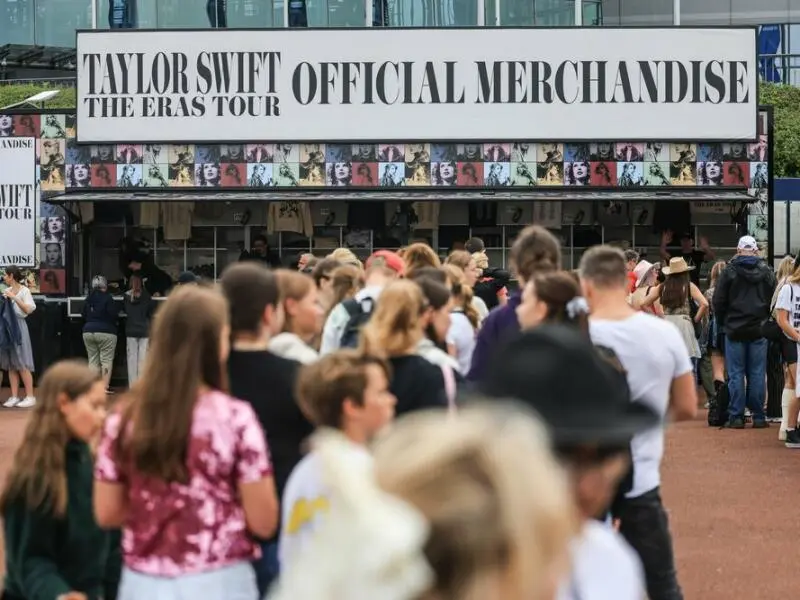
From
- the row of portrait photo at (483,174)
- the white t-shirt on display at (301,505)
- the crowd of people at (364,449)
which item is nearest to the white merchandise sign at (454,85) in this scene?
the row of portrait photo at (483,174)

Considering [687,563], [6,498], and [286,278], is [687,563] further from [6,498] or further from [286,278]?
[6,498]

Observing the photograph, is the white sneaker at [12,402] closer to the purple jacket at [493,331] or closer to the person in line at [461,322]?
the person in line at [461,322]

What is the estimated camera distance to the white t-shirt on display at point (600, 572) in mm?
2414

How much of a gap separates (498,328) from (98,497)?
249 centimetres

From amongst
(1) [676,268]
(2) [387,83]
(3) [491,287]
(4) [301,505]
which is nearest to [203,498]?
(4) [301,505]

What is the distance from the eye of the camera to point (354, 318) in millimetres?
6832

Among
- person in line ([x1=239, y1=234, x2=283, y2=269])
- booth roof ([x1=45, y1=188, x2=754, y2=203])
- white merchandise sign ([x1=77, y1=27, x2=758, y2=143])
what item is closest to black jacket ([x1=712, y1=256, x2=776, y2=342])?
booth roof ([x1=45, y1=188, x2=754, y2=203])

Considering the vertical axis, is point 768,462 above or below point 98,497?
below

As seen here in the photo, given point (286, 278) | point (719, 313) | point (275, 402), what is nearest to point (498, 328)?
point (286, 278)

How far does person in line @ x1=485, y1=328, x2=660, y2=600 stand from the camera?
89.3 inches

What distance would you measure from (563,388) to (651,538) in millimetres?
3588

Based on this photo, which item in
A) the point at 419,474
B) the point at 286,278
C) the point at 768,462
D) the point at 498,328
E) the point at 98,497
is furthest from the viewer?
the point at 768,462

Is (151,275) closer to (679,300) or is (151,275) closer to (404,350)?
(679,300)

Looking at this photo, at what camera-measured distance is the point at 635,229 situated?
21.2 meters
